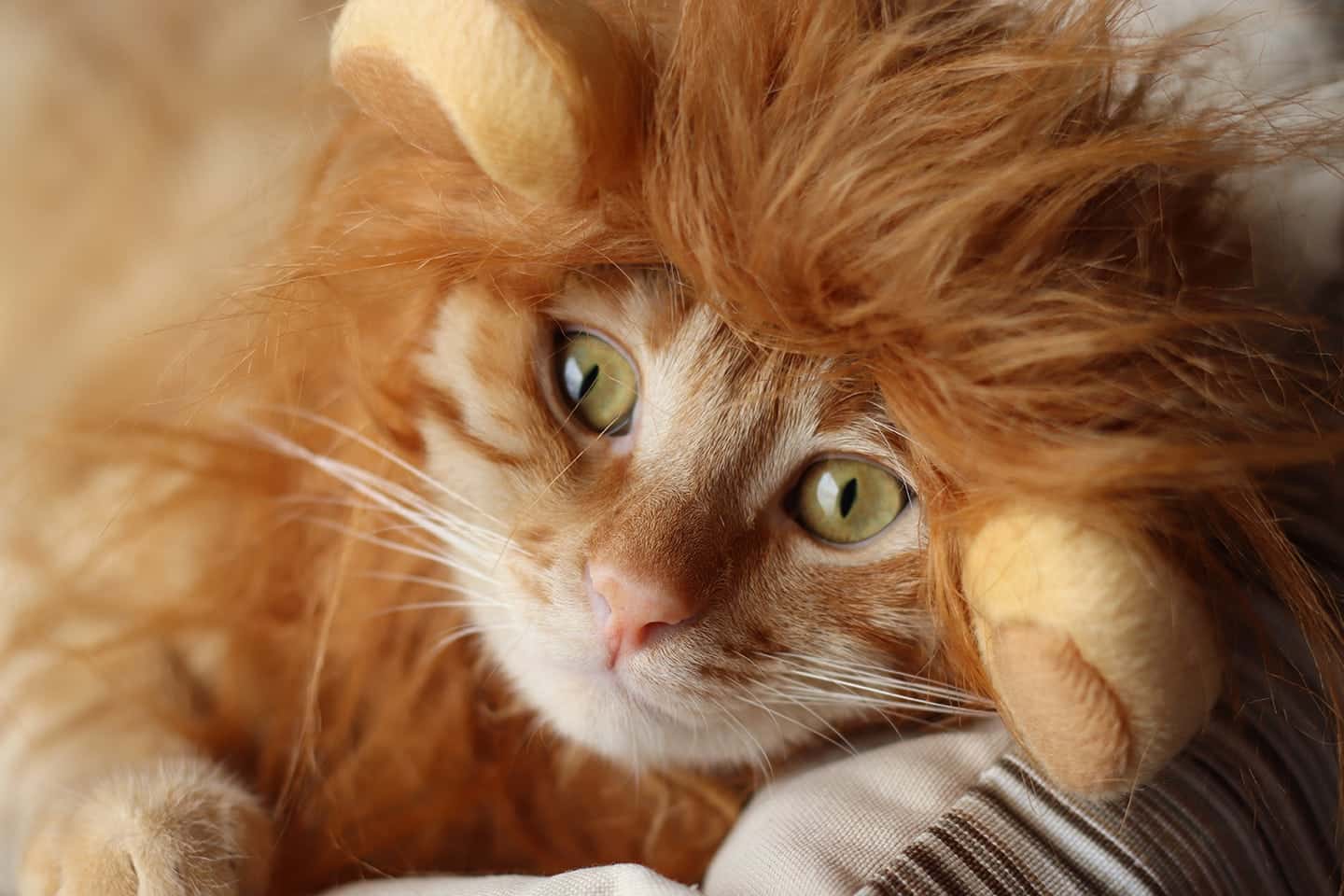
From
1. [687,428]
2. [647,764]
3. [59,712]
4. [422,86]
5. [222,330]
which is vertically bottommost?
[59,712]

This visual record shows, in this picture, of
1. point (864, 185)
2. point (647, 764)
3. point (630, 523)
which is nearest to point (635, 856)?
point (647, 764)

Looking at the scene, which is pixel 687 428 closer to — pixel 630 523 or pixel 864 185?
pixel 630 523

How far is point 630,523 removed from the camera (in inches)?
28.7

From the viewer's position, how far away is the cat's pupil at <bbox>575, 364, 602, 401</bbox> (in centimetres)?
81

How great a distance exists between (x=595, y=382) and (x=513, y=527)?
0.41ft

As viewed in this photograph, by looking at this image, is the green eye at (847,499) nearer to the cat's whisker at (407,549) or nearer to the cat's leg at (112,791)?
the cat's whisker at (407,549)

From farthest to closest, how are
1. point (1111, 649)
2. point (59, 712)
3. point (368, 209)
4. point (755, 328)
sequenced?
point (59, 712) < point (368, 209) < point (755, 328) < point (1111, 649)

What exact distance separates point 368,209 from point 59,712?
545 mm

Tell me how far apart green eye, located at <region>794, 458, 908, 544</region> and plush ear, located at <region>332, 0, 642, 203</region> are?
0.26 metres

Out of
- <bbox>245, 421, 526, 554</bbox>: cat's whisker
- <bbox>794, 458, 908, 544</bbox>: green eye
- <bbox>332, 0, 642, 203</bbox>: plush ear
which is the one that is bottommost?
<bbox>245, 421, 526, 554</bbox>: cat's whisker

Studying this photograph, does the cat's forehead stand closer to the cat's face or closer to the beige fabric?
the cat's face

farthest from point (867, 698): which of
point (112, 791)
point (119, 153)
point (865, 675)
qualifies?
point (119, 153)

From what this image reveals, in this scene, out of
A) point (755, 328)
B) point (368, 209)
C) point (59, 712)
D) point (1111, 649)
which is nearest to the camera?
point (1111, 649)

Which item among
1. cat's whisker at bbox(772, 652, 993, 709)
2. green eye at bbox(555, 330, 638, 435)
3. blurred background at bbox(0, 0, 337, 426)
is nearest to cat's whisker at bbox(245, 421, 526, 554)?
green eye at bbox(555, 330, 638, 435)
